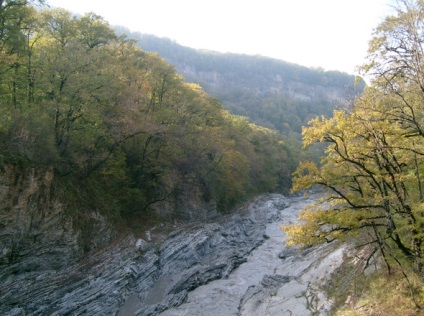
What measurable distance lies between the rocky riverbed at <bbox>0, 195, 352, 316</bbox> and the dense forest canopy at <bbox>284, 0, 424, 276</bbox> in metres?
4.60

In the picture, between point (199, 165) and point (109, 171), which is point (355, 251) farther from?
point (199, 165)

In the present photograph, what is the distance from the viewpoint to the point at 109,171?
83.6 ft

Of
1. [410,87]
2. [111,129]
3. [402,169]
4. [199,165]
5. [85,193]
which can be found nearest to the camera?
[410,87]

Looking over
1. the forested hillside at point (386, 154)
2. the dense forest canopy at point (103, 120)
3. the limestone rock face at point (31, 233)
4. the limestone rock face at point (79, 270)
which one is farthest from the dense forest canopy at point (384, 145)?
the dense forest canopy at point (103, 120)

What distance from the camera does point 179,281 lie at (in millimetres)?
21406

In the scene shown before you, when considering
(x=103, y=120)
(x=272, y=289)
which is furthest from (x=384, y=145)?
(x=103, y=120)

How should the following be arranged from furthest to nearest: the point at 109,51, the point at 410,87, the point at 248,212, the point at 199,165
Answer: the point at 248,212, the point at 199,165, the point at 109,51, the point at 410,87

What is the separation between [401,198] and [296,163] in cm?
6804

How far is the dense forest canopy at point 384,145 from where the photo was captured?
11.4 metres

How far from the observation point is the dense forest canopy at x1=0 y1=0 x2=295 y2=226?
2006cm

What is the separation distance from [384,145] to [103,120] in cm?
1840

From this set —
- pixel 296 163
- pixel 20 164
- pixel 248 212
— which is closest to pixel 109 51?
pixel 20 164

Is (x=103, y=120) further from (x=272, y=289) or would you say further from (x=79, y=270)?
(x=272, y=289)

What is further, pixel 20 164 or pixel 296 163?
pixel 296 163
